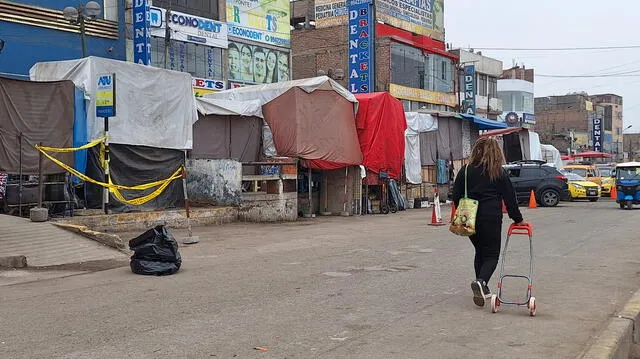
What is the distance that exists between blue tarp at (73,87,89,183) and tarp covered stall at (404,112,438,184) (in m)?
14.4

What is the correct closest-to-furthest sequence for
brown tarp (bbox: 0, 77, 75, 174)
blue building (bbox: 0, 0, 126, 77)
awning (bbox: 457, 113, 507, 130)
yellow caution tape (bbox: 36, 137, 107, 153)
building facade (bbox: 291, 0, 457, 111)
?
brown tarp (bbox: 0, 77, 75, 174), yellow caution tape (bbox: 36, 137, 107, 153), blue building (bbox: 0, 0, 126, 77), awning (bbox: 457, 113, 507, 130), building facade (bbox: 291, 0, 457, 111)

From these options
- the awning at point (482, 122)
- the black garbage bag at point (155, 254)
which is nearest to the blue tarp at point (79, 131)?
the black garbage bag at point (155, 254)

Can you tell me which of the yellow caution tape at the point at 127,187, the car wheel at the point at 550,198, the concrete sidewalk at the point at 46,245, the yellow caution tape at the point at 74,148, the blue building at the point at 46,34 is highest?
the blue building at the point at 46,34

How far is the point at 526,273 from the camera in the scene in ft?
30.6

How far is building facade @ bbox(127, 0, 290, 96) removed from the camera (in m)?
25.6

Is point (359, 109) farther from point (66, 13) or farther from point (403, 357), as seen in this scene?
point (403, 357)

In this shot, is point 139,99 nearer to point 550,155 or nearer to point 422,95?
point 422,95

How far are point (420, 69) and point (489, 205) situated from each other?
113 feet

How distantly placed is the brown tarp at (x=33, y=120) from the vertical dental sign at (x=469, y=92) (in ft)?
113

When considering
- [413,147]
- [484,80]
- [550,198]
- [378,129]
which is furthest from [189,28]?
[484,80]

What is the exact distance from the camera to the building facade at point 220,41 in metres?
25.6

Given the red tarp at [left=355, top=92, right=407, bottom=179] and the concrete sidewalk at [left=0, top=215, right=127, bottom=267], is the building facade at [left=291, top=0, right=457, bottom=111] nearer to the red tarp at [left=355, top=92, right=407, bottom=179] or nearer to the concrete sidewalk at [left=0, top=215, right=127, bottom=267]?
the red tarp at [left=355, top=92, right=407, bottom=179]

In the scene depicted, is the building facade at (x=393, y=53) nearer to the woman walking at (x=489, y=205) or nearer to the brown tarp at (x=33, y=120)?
the brown tarp at (x=33, y=120)

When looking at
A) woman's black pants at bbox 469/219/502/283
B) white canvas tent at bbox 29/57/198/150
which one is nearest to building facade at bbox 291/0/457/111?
white canvas tent at bbox 29/57/198/150
